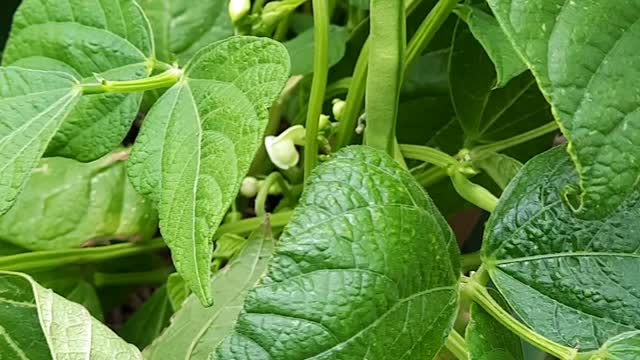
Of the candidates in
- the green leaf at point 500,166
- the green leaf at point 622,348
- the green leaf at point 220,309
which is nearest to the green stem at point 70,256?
the green leaf at point 220,309

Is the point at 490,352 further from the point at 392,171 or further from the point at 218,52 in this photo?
the point at 218,52

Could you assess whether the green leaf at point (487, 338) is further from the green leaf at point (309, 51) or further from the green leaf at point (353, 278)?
the green leaf at point (309, 51)

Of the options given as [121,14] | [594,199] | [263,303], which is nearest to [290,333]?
[263,303]

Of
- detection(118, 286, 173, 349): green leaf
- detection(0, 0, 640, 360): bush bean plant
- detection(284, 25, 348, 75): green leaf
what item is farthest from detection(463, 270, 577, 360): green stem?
detection(118, 286, 173, 349): green leaf

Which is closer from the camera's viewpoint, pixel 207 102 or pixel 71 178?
pixel 207 102

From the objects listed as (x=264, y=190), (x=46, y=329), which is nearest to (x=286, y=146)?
(x=264, y=190)

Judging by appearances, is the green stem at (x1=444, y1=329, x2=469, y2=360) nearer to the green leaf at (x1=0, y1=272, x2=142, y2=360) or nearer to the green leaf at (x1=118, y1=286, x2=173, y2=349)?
the green leaf at (x1=0, y1=272, x2=142, y2=360)

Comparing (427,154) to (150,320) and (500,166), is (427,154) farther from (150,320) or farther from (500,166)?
(150,320)
